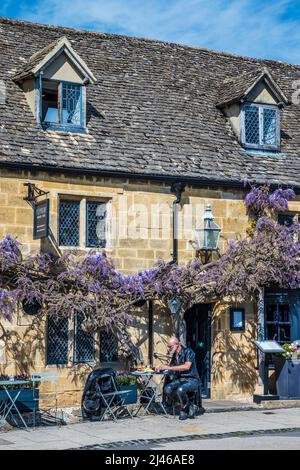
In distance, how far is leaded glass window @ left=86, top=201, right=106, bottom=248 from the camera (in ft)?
58.3

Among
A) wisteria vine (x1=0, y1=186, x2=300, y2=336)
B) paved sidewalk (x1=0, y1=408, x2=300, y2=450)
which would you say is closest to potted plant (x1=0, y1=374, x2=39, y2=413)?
paved sidewalk (x1=0, y1=408, x2=300, y2=450)

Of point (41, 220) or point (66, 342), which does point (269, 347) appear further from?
point (41, 220)

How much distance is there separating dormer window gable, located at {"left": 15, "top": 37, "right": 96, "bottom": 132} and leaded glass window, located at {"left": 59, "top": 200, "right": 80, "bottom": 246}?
183 cm

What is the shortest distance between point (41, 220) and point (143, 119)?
15.5ft

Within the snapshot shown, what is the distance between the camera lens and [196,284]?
18.1 meters

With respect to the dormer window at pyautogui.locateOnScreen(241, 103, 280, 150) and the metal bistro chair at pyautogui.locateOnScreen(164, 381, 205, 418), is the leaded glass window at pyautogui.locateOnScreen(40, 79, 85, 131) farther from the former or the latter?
the metal bistro chair at pyautogui.locateOnScreen(164, 381, 205, 418)

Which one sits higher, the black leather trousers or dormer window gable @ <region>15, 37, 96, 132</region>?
dormer window gable @ <region>15, 37, 96, 132</region>

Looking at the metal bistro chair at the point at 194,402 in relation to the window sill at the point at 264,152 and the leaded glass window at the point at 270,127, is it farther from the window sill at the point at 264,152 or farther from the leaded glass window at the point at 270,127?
the leaded glass window at the point at 270,127

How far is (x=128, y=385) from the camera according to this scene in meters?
16.5

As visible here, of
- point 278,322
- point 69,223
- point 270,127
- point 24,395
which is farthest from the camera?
point 270,127

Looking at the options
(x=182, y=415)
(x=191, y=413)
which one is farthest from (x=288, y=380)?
(x=182, y=415)

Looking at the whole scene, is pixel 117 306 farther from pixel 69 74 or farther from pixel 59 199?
pixel 69 74

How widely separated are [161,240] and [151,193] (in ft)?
3.34

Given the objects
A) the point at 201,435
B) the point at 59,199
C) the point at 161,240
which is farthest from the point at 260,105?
the point at 201,435
